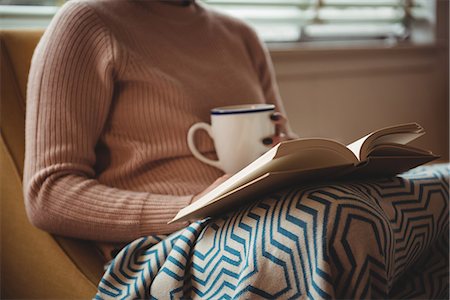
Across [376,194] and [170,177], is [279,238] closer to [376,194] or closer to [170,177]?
[376,194]

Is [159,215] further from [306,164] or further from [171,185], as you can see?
[306,164]

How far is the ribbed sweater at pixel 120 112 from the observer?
31.8 inches

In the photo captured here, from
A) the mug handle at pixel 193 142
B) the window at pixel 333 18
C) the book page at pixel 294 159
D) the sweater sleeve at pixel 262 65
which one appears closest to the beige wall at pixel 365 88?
the window at pixel 333 18

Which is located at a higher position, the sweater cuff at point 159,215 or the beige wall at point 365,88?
the sweater cuff at point 159,215

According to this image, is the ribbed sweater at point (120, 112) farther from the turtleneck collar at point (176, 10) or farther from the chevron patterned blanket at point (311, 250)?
the chevron patterned blanket at point (311, 250)

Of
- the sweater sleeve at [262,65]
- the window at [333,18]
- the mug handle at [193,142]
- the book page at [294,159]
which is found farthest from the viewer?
the window at [333,18]

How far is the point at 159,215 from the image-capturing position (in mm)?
791

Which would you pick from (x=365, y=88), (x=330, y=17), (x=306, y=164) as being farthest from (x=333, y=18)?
(x=306, y=164)

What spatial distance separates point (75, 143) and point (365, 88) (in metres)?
1.28

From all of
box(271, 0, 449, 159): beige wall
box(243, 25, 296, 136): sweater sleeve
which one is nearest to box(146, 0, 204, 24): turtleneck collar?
box(243, 25, 296, 136): sweater sleeve

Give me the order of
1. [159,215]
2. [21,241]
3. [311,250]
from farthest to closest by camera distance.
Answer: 1. [21,241]
2. [159,215]
3. [311,250]

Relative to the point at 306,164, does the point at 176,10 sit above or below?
above

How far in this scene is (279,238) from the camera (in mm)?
590

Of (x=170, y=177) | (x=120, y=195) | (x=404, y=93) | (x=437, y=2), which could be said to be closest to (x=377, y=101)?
(x=404, y=93)
